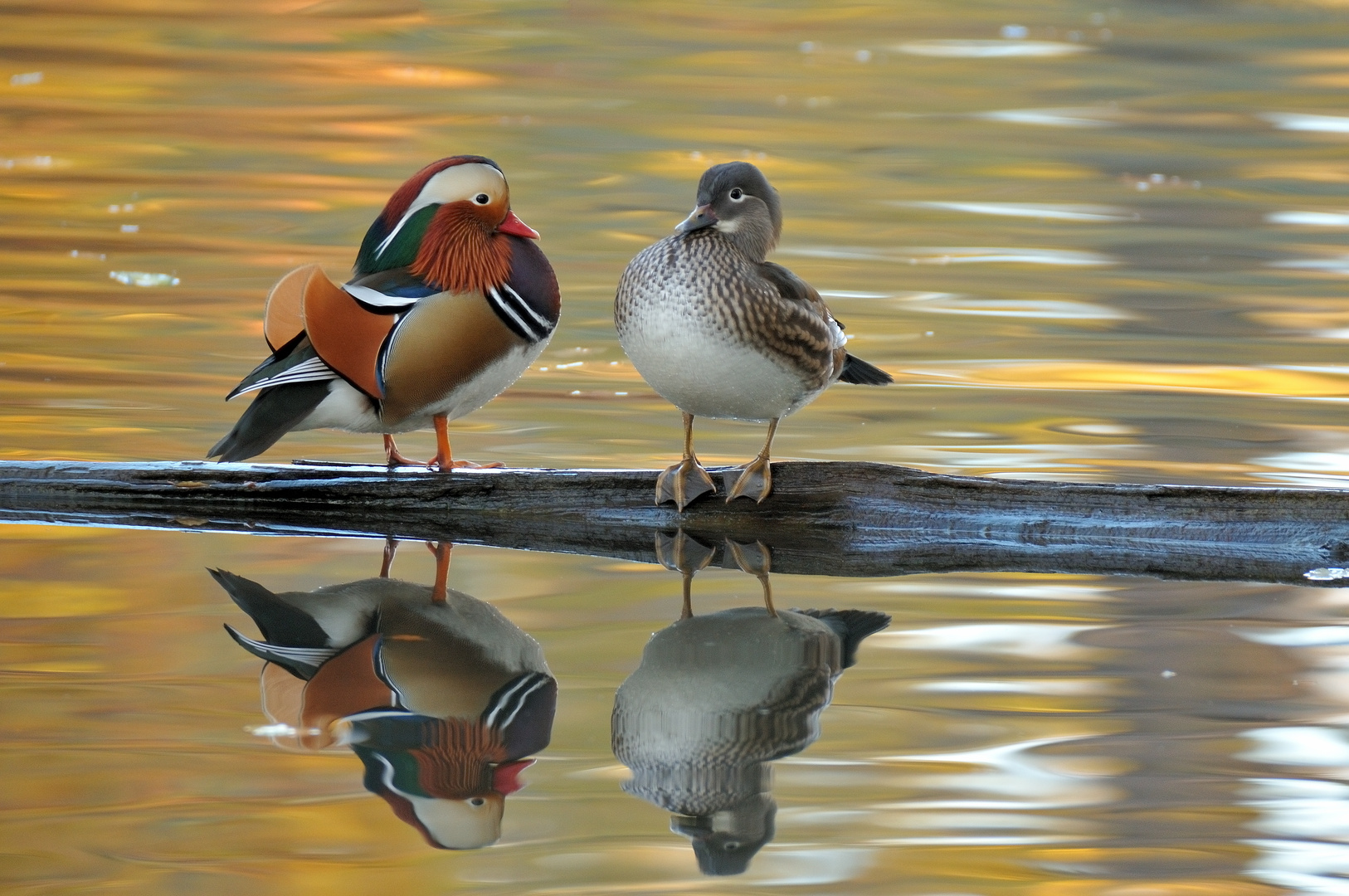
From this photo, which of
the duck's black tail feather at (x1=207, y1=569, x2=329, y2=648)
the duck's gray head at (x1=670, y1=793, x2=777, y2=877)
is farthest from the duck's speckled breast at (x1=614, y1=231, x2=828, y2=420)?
the duck's gray head at (x1=670, y1=793, x2=777, y2=877)

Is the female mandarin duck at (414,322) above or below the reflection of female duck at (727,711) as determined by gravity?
above

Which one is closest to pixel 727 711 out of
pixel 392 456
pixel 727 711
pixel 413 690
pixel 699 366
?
pixel 727 711

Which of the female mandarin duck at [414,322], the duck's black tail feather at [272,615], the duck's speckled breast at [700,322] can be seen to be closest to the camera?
the duck's black tail feather at [272,615]

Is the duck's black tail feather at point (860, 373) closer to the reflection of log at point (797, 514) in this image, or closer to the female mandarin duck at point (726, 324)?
the female mandarin duck at point (726, 324)

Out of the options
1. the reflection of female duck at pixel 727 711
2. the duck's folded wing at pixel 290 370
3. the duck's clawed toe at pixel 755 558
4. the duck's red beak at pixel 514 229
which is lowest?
the reflection of female duck at pixel 727 711

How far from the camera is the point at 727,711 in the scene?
2885mm

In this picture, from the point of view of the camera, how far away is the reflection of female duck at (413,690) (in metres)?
2.56

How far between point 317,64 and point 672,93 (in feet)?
8.55

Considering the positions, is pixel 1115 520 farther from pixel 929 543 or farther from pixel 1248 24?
pixel 1248 24

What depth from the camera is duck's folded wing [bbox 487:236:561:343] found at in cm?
381

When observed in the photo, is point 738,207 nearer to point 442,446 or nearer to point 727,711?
point 442,446

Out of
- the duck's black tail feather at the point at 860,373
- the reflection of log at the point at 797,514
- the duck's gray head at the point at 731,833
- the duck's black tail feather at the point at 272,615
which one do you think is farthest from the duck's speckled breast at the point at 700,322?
the duck's gray head at the point at 731,833

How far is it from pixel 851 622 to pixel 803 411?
197cm

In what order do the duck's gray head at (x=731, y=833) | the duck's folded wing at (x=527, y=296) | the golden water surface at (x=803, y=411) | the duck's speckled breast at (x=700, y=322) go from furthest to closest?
the duck's folded wing at (x=527, y=296) → the duck's speckled breast at (x=700, y=322) → the golden water surface at (x=803, y=411) → the duck's gray head at (x=731, y=833)
